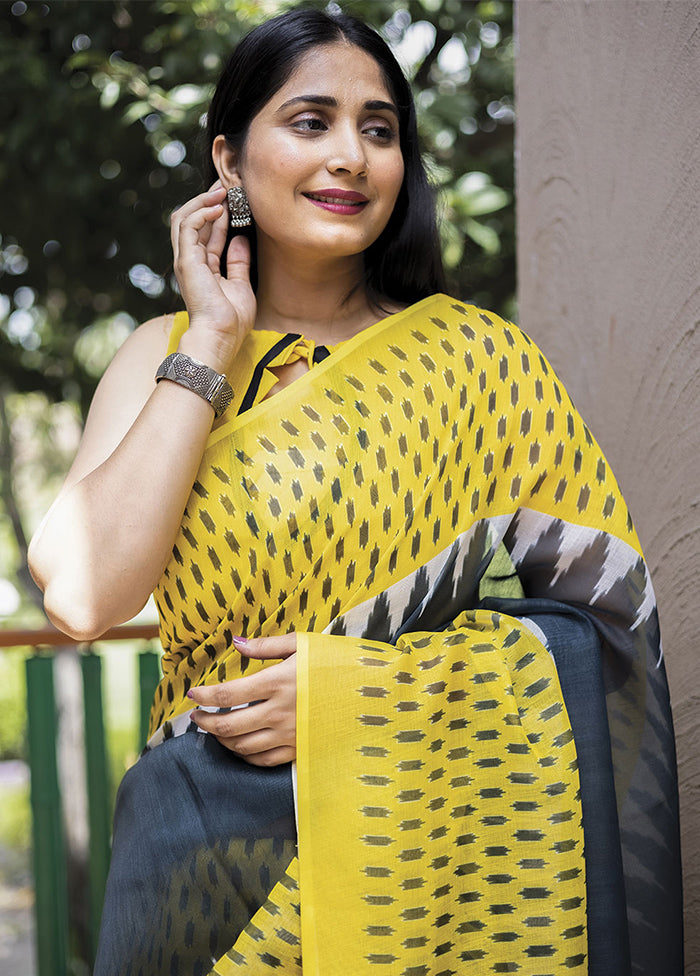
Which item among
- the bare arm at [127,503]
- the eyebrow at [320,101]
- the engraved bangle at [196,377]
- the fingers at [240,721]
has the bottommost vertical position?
the fingers at [240,721]

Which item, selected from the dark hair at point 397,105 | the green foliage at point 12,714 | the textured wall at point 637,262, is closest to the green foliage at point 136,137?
the textured wall at point 637,262

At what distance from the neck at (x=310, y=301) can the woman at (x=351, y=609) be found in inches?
1.1

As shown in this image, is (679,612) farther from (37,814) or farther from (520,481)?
(37,814)

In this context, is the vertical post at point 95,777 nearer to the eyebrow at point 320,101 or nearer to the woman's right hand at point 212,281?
the woman's right hand at point 212,281

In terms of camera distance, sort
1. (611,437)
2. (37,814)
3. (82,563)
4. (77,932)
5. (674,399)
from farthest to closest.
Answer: (77,932), (37,814), (611,437), (674,399), (82,563)

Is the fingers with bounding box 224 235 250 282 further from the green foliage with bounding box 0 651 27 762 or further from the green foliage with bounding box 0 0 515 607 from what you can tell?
the green foliage with bounding box 0 651 27 762

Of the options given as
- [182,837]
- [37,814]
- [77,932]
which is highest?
[182,837]

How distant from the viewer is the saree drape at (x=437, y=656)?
125 cm

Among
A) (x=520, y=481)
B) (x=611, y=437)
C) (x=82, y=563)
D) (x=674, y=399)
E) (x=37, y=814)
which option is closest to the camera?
(x=82, y=563)

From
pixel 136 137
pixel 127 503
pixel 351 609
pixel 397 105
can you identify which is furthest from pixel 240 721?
pixel 136 137

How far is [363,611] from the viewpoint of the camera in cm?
137

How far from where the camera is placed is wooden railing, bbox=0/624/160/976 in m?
2.79

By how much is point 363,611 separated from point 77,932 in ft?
9.71

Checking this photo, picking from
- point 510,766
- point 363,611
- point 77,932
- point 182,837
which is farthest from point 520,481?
point 77,932
